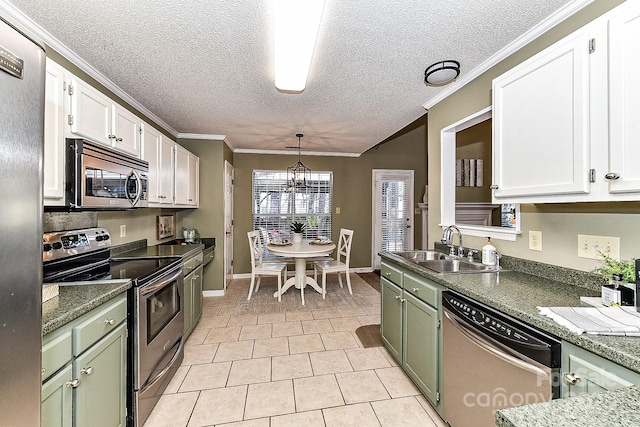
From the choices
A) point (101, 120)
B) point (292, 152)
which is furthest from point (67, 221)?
point (292, 152)

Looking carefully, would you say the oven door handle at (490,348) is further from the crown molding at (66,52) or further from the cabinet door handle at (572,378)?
the crown molding at (66,52)

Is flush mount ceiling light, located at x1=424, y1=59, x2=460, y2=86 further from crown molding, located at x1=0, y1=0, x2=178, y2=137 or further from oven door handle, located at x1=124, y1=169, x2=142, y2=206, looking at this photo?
oven door handle, located at x1=124, y1=169, x2=142, y2=206

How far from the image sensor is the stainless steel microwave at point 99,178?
1.58 metres

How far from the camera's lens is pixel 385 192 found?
19.4 feet

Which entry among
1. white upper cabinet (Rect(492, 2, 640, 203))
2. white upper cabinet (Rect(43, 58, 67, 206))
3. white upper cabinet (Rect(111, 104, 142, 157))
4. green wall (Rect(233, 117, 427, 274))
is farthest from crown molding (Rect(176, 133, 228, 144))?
white upper cabinet (Rect(492, 2, 640, 203))

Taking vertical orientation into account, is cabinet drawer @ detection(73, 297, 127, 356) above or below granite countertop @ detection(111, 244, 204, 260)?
below

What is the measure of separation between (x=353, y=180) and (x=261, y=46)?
4050mm

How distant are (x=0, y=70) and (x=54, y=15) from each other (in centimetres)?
137

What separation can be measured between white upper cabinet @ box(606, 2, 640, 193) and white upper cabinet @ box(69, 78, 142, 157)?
264cm

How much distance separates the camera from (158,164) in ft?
9.32

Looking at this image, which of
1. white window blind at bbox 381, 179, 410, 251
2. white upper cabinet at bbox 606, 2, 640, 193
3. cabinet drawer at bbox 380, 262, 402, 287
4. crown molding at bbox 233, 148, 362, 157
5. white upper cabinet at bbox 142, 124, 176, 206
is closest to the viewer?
white upper cabinet at bbox 606, 2, 640, 193

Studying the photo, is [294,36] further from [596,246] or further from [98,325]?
[596,246]

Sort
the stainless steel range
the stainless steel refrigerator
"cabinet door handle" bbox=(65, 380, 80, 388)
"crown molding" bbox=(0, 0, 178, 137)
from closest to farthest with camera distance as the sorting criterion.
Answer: the stainless steel refrigerator
"cabinet door handle" bbox=(65, 380, 80, 388)
"crown molding" bbox=(0, 0, 178, 137)
the stainless steel range

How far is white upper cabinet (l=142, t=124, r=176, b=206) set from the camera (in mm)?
2627
